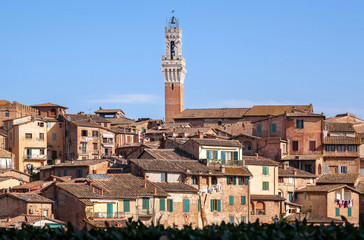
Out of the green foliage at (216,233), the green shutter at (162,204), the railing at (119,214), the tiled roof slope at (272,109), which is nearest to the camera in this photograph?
the green foliage at (216,233)

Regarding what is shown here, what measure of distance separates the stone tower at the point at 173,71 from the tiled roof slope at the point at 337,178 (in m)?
61.5

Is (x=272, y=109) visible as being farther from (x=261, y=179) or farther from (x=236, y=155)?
(x=236, y=155)

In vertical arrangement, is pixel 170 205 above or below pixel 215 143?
below

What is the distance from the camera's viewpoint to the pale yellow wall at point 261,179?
216 ft

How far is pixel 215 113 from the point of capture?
10550 cm

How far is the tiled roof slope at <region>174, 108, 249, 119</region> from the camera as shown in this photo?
342 feet

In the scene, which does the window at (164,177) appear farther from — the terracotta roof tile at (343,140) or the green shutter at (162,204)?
the terracotta roof tile at (343,140)

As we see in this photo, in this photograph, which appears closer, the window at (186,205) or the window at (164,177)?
the window at (186,205)

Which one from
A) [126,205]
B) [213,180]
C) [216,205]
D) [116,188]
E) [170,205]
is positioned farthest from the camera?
[213,180]

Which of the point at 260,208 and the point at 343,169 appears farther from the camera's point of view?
the point at 343,169

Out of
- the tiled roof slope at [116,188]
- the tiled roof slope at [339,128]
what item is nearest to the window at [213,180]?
the tiled roof slope at [116,188]

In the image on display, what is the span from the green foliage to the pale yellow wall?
42397 millimetres

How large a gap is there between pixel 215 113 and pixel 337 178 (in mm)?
34775

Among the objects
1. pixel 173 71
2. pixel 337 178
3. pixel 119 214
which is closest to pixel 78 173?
pixel 119 214
